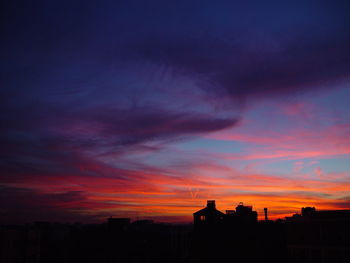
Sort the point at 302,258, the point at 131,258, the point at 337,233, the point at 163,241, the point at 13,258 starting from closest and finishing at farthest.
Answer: the point at 13,258 → the point at 337,233 → the point at 302,258 → the point at 131,258 → the point at 163,241

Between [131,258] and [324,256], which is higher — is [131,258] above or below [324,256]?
below

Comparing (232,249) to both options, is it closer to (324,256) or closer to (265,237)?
(265,237)

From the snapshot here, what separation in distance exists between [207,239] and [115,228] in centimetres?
2205

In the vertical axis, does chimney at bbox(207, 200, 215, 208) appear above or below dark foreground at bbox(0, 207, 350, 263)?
above

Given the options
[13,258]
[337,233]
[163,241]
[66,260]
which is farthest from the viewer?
[163,241]

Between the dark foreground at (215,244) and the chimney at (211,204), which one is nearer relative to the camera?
the dark foreground at (215,244)

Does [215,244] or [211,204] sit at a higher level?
[211,204]

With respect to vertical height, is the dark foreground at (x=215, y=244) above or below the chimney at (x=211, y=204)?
below

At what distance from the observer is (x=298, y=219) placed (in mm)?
43062

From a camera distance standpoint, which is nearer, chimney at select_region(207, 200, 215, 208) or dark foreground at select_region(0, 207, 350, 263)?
dark foreground at select_region(0, 207, 350, 263)

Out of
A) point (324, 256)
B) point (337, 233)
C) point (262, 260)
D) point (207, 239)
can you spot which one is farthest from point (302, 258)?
point (207, 239)

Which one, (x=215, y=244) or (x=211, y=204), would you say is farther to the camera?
(x=211, y=204)

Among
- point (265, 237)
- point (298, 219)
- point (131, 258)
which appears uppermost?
point (298, 219)

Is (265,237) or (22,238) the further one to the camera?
(265,237)
